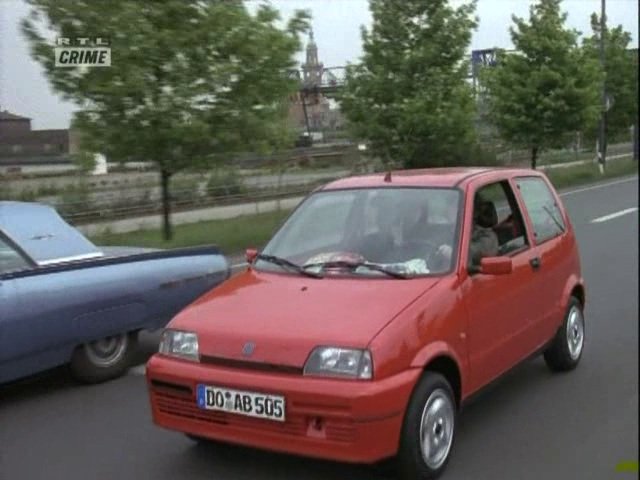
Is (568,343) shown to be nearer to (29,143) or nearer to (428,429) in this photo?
(428,429)

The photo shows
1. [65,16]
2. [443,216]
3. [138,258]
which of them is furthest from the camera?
[65,16]

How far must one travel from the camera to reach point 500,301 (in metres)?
4.83

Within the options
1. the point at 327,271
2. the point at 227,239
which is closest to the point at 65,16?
the point at 227,239

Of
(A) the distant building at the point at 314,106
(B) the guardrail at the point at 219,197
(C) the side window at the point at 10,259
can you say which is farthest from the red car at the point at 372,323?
(B) the guardrail at the point at 219,197

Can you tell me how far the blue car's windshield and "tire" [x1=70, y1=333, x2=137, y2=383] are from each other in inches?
67.8

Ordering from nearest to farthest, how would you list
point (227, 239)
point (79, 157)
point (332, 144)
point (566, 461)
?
point (566, 461)
point (79, 157)
point (227, 239)
point (332, 144)

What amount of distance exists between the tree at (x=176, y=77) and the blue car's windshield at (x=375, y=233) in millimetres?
7648

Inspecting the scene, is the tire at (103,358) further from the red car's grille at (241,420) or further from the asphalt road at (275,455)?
the red car's grille at (241,420)

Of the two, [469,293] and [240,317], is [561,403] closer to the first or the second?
[469,293]

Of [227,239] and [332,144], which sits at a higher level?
[332,144]

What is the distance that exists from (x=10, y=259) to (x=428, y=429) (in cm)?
328

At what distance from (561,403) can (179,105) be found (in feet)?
29.4

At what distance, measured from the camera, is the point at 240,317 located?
4.23 metres

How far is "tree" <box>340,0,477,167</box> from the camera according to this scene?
21438 mm
